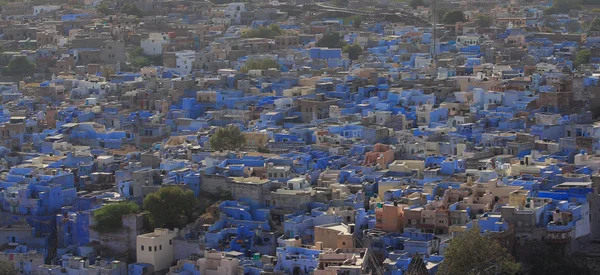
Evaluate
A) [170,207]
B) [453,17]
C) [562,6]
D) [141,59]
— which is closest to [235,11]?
[453,17]

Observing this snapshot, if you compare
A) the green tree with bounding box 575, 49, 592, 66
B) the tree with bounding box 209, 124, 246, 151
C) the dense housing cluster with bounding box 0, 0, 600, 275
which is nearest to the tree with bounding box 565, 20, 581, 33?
the dense housing cluster with bounding box 0, 0, 600, 275

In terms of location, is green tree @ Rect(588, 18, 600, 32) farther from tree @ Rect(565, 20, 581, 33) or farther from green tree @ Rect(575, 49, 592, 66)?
green tree @ Rect(575, 49, 592, 66)

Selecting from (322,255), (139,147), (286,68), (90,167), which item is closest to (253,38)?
(286,68)

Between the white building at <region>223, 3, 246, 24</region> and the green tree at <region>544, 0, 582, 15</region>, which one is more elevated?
the white building at <region>223, 3, 246, 24</region>

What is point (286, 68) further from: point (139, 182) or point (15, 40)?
point (139, 182)

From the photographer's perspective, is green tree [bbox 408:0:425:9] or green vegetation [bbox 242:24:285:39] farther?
green tree [bbox 408:0:425:9]

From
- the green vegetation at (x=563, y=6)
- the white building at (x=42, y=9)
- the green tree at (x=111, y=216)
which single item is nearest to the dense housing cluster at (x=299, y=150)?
the green tree at (x=111, y=216)

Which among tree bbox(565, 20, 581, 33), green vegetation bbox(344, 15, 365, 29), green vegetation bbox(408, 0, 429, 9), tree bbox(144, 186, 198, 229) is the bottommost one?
green vegetation bbox(408, 0, 429, 9)

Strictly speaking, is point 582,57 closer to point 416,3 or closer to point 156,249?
point 416,3
